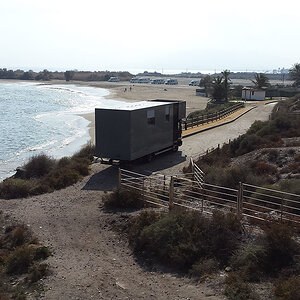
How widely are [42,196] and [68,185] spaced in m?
1.46

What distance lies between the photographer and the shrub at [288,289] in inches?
282

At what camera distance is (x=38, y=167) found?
65.8 feet

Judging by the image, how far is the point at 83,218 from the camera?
12914 millimetres

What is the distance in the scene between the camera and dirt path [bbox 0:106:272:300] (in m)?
8.53

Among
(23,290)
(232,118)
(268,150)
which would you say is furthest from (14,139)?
(23,290)

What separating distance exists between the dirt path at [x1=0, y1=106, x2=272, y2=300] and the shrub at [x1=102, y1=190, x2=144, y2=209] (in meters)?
0.39

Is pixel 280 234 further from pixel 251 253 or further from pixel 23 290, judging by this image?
pixel 23 290

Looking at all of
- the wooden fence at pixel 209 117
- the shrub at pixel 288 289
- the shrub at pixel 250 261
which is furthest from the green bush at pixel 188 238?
the wooden fence at pixel 209 117

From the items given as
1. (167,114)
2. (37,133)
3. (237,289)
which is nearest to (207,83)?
(37,133)

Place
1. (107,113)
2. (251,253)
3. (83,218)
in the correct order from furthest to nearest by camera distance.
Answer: (107,113) → (83,218) → (251,253)

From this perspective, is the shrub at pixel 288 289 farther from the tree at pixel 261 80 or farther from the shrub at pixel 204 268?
the tree at pixel 261 80

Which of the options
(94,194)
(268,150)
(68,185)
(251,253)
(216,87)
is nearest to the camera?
(251,253)

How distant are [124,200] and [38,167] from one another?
7809 mm

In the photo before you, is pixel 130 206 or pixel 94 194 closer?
pixel 130 206
